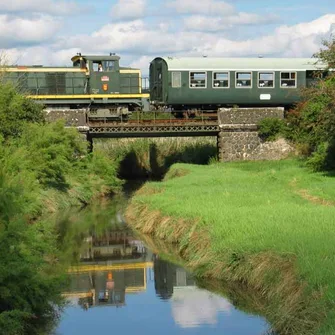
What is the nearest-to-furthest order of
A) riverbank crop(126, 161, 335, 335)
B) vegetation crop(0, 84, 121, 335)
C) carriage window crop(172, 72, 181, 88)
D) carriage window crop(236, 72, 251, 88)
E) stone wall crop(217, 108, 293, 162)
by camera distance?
riverbank crop(126, 161, 335, 335) < vegetation crop(0, 84, 121, 335) < carriage window crop(172, 72, 181, 88) < stone wall crop(217, 108, 293, 162) < carriage window crop(236, 72, 251, 88)

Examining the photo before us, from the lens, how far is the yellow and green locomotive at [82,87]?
45125 millimetres

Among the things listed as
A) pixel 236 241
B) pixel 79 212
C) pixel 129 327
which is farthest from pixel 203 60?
pixel 129 327

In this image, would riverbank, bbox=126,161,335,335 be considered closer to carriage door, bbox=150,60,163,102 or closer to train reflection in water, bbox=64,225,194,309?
train reflection in water, bbox=64,225,194,309

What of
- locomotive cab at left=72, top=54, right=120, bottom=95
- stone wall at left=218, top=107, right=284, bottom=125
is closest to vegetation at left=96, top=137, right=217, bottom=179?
stone wall at left=218, top=107, right=284, bottom=125

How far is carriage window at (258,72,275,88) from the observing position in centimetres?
4450

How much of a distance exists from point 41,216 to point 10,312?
56.6ft

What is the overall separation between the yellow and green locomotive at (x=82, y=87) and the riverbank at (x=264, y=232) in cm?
1397

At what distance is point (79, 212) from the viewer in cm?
3219

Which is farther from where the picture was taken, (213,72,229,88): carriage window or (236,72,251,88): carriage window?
(236,72,251,88): carriage window

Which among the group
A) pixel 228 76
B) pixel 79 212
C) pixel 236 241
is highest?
pixel 228 76

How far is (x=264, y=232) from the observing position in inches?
706

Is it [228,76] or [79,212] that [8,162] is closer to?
[79,212]

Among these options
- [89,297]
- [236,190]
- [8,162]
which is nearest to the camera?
[89,297]

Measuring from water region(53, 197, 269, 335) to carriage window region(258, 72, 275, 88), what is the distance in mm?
22386
